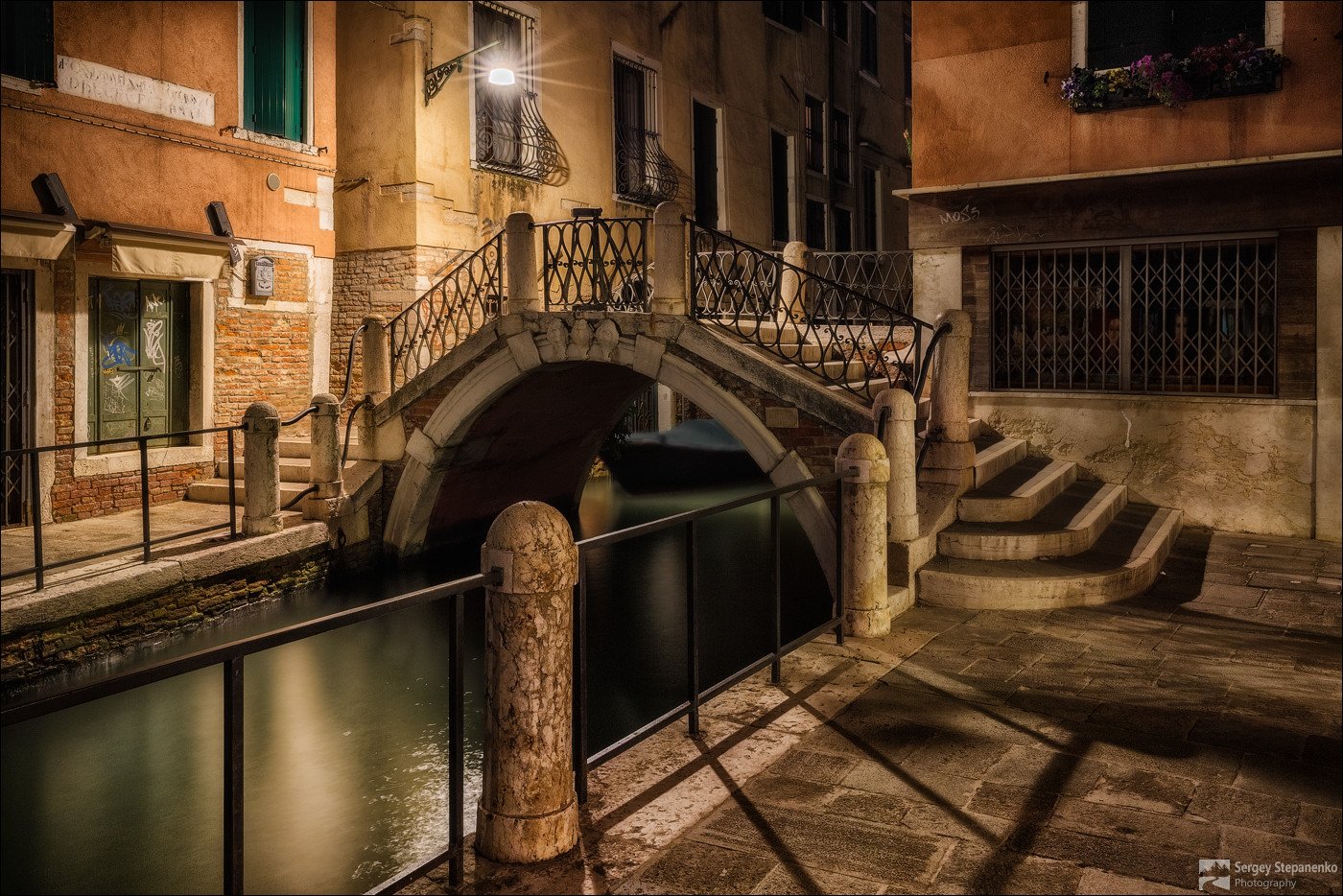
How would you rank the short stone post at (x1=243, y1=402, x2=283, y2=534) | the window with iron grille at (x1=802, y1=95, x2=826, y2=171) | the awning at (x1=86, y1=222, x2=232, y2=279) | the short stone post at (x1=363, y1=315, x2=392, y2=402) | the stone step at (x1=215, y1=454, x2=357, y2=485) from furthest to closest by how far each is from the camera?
the window with iron grille at (x1=802, y1=95, x2=826, y2=171) < the stone step at (x1=215, y1=454, x2=357, y2=485) < the short stone post at (x1=363, y1=315, x2=392, y2=402) < the awning at (x1=86, y1=222, x2=232, y2=279) < the short stone post at (x1=243, y1=402, x2=283, y2=534)

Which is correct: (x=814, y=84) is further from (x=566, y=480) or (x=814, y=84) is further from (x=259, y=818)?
(x=259, y=818)

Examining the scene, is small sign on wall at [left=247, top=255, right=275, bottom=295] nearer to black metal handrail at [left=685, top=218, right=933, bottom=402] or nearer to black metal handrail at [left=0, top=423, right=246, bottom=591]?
black metal handrail at [left=0, top=423, right=246, bottom=591]

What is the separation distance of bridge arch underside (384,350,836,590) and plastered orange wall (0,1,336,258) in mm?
3074

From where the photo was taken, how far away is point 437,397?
10508mm

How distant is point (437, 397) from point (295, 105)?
12.9 feet

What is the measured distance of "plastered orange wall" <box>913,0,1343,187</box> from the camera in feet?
27.8

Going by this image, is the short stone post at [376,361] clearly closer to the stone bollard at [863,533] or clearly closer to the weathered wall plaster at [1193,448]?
the weathered wall plaster at [1193,448]

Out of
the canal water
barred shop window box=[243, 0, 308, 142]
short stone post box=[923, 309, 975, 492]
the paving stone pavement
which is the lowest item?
the canal water

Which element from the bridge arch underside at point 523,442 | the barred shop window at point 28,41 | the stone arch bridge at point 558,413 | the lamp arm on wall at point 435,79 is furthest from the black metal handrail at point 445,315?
the barred shop window at point 28,41

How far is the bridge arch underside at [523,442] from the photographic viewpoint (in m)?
8.38

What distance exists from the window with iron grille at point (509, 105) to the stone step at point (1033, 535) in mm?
8246

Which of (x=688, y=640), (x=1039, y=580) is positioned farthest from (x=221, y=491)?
(x=688, y=640)

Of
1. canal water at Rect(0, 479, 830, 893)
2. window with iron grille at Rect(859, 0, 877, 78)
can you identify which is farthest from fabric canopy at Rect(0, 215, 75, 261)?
window with iron grille at Rect(859, 0, 877, 78)

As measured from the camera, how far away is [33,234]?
897 centimetres
